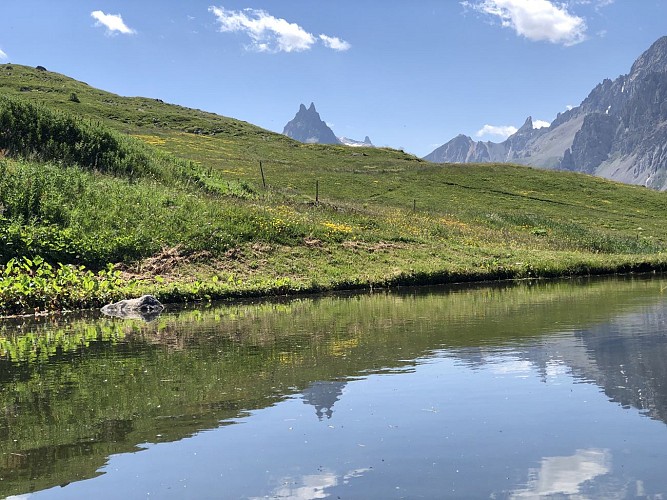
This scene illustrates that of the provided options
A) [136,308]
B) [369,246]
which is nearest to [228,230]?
[369,246]

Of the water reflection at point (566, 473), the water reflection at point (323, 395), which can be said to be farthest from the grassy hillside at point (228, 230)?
the water reflection at point (566, 473)

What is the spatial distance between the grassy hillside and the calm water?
13.9 m

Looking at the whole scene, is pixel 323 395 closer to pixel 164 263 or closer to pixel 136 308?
pixel 136 308

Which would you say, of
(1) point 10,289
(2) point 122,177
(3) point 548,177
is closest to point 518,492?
(1) point 10,289

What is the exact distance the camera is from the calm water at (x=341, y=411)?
9.39 metres

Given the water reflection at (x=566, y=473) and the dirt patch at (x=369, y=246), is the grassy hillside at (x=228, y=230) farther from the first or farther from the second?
the water reflection at (x=566, y=473)

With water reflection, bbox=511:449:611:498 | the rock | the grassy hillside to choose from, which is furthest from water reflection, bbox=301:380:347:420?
the grassy hillside

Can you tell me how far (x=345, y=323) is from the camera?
989 inches

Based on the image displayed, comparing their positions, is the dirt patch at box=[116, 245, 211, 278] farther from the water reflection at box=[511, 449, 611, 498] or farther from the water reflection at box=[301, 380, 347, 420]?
the water reflection at box=[511, 449, 611, 498]

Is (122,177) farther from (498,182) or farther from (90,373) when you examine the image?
(498,182)

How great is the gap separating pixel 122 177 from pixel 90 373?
40.7 metres

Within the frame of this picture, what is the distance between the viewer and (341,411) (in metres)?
12.9

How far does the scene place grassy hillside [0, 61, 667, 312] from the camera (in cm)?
3744

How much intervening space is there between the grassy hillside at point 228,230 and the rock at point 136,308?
7.66 feet
